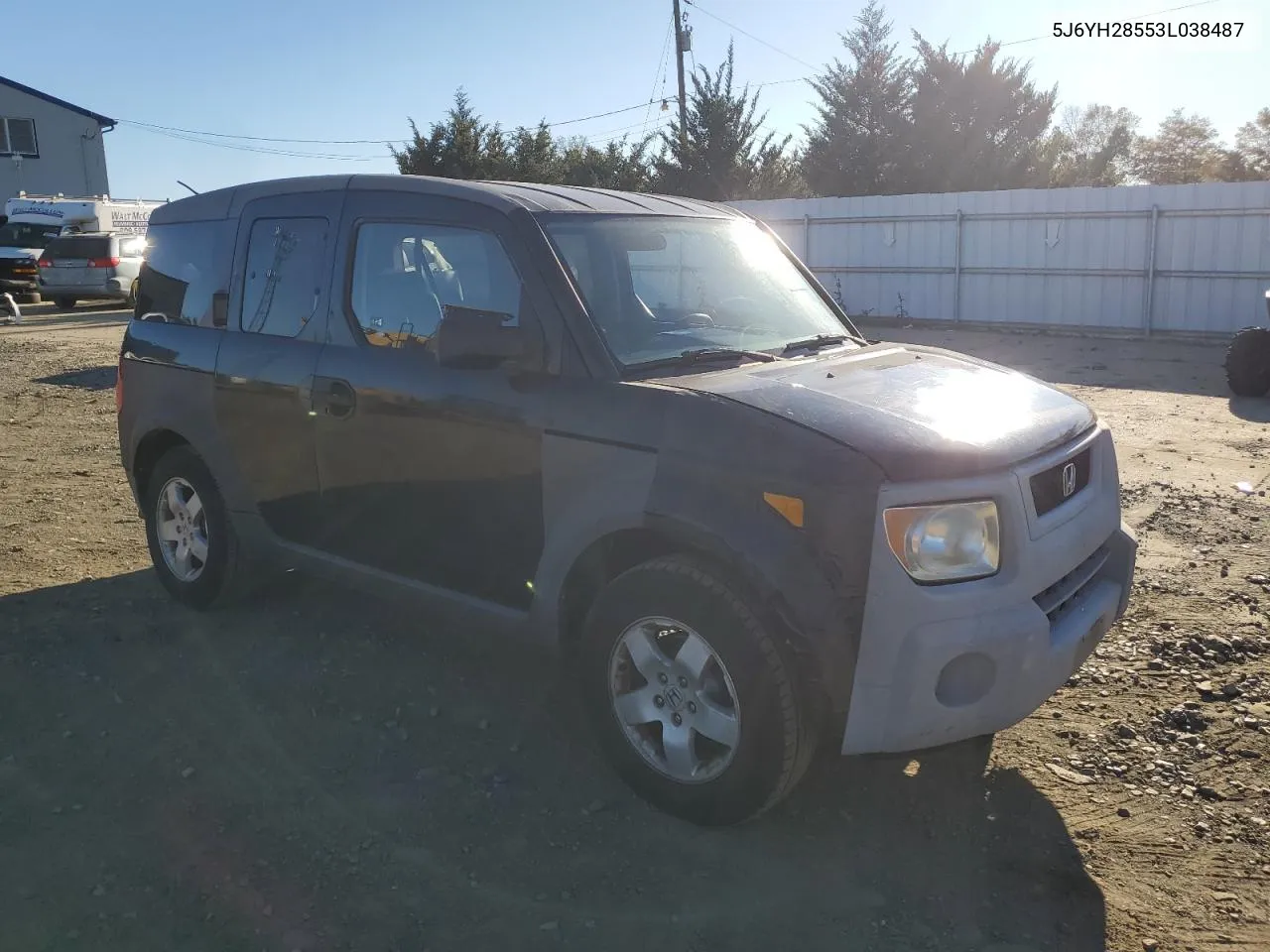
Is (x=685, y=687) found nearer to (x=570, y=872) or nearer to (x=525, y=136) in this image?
(x=570, y=872)

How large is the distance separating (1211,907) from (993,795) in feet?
2.40

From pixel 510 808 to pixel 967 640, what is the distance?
1571 mm

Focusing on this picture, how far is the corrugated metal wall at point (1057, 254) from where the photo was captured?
54.1 feet

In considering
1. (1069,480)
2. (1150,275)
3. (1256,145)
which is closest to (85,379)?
(1069,480)

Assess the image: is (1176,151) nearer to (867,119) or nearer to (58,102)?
(867,119)

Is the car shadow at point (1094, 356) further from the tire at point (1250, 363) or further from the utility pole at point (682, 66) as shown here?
the utility pole at point (682, 66)

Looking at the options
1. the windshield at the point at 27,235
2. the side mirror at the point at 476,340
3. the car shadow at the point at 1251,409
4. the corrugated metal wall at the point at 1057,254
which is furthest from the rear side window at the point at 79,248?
the side mirror at the point at 476,340

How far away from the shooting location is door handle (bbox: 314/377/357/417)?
4230 millimetres

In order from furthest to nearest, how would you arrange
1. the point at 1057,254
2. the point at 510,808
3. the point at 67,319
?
the point at 67,319 → the point at 1057,254 → the point at 510,808

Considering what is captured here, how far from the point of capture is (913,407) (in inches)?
133

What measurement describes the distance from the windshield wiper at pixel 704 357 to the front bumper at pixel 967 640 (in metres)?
1.05

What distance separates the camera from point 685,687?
3318mm

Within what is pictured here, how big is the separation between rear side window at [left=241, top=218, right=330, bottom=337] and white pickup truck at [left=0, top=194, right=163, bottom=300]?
2472 cm

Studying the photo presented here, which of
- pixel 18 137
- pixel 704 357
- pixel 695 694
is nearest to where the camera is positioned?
pixel 695 694
